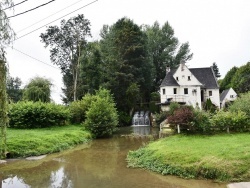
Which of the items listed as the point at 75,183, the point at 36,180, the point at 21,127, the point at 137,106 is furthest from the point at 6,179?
the point at 137,106

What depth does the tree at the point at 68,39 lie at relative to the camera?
1581 inches

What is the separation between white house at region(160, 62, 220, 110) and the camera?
36125 millimetres

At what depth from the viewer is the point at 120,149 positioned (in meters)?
17.6

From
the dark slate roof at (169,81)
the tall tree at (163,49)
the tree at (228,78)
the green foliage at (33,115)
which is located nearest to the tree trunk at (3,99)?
the green foliage at (33,115)

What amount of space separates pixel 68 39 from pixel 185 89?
795 inches

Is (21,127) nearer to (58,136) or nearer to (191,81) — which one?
(58,136)

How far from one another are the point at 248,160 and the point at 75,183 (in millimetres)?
6916

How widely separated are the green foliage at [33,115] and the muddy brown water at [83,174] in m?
8.43

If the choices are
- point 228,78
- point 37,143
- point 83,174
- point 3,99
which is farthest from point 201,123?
point 228,78

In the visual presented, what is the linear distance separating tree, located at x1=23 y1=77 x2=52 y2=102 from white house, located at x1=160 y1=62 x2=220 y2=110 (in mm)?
15938

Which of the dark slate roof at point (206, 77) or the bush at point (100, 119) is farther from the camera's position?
the dark slate roof at point (206, 77)

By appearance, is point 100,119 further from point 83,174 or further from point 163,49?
point 163,49

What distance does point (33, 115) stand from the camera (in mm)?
23266

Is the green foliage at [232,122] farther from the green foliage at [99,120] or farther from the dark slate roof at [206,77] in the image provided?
the dark slate roof at [206,77]
